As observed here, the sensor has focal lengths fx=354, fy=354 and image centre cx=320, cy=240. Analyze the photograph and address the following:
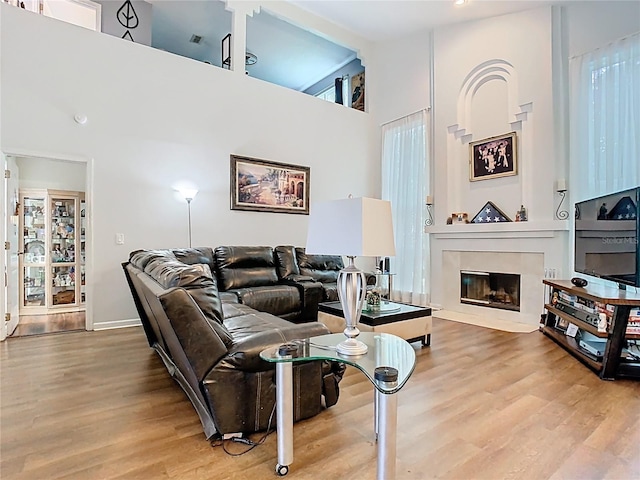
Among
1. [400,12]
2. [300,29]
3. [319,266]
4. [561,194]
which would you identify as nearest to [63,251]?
[319,266]

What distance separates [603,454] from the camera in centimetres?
174

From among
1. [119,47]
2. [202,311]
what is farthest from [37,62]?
[202,311]

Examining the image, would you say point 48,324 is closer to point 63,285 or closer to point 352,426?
point 63,285

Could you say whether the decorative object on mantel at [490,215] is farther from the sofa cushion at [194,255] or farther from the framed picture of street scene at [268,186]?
the sofa cushion at [194,255]

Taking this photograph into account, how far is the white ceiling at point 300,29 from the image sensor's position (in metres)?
5.19

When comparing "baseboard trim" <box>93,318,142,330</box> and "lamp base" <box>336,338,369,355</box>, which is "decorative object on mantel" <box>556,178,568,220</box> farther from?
"baseboard trim" <box>93,318,142,330</box>

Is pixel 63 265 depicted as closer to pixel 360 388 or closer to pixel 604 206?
pixel 360 388

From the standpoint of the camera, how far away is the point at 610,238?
3.24m

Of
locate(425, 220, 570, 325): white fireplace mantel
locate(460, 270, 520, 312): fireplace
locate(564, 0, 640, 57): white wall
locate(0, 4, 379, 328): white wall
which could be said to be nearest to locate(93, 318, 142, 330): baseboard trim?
locate(0, 4, 379, 328): white wall

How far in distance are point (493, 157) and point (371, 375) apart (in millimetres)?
4668

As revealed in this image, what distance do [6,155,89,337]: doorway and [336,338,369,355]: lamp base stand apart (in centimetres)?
462

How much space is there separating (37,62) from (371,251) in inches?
180

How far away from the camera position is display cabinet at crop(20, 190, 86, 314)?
16.9 ft

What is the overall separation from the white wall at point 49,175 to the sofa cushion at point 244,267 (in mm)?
2375
